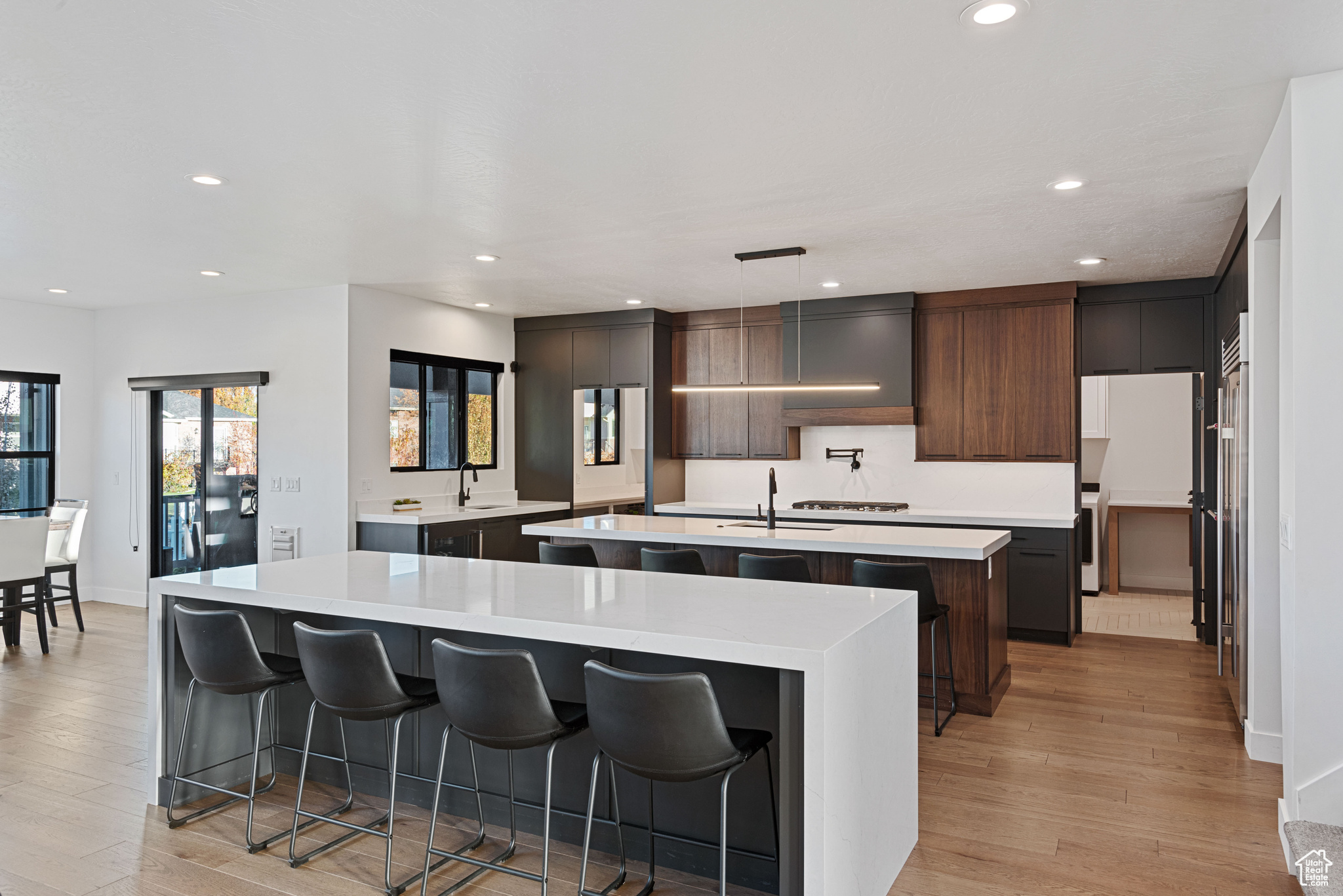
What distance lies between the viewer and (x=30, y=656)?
5637 millimetres

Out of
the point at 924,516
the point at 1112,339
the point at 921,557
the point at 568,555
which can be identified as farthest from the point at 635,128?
the point at 1112,339

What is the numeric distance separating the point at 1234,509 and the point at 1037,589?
6.49ft

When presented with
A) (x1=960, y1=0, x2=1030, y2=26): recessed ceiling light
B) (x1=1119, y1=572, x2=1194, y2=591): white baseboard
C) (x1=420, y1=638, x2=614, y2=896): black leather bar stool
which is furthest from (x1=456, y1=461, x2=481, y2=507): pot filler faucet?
(x1=1119, y1=572, x2=1194, y2=591): white baseboard

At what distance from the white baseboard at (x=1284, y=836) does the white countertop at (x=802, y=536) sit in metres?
1.49

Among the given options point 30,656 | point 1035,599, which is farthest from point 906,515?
point 30,656

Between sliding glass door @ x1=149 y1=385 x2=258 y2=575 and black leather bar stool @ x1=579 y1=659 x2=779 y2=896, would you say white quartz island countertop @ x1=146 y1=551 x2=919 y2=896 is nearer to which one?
black leather bar stool @ x1=579 y1=659 x2=779 y2=896

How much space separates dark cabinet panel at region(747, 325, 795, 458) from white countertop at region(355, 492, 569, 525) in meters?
1.74

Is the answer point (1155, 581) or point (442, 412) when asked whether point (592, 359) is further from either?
point (1155, 581)

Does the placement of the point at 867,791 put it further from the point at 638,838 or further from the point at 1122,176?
the point at 1122,176

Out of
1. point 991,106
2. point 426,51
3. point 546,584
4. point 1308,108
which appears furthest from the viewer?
point 546,584

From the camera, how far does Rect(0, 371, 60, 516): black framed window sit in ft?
22.8

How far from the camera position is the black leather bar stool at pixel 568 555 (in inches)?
183

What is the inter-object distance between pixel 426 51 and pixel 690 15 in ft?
2.60

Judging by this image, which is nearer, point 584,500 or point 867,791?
point 867,791
